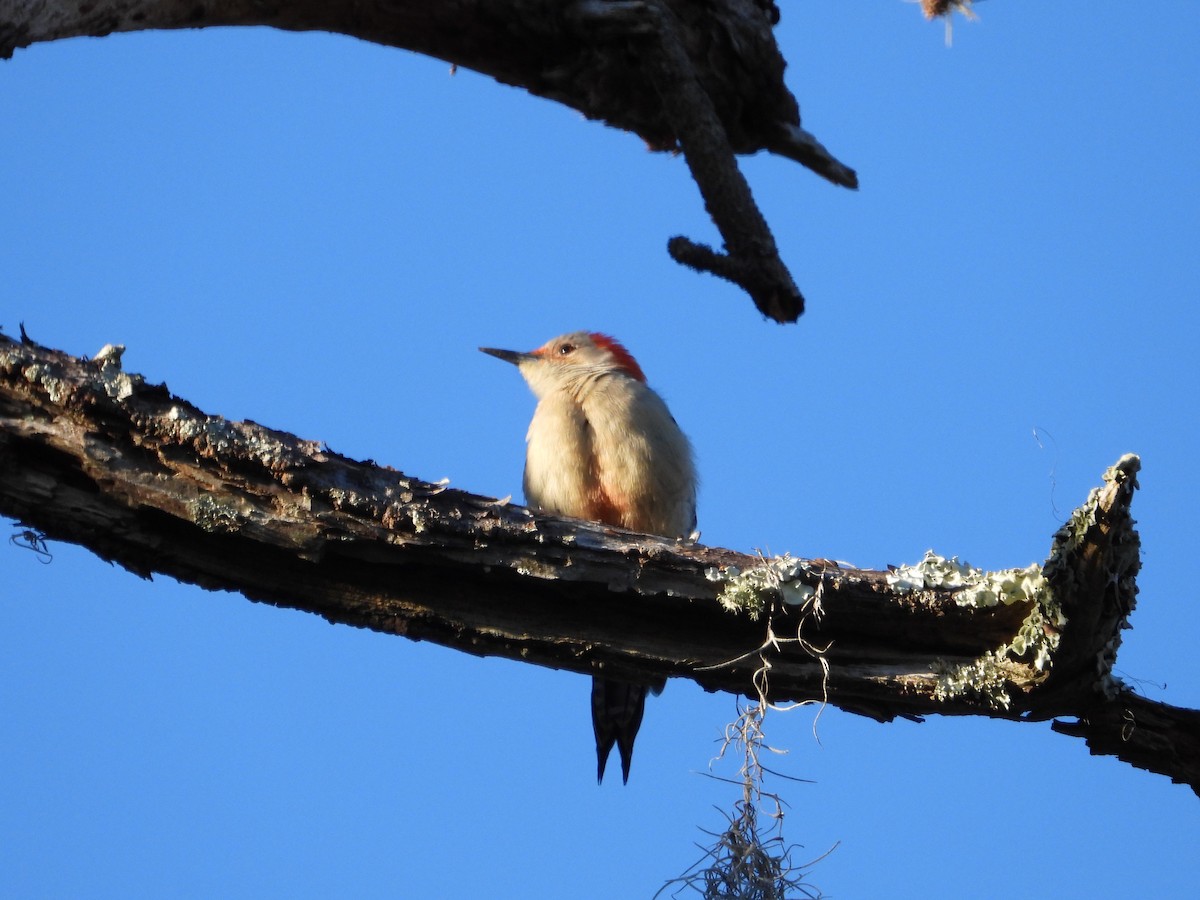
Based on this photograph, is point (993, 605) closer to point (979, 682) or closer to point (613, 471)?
point (979, 682)

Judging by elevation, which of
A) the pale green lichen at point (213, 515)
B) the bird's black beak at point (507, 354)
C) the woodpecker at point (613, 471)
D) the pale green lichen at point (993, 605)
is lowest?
the pale green lichen at point (213, 515)

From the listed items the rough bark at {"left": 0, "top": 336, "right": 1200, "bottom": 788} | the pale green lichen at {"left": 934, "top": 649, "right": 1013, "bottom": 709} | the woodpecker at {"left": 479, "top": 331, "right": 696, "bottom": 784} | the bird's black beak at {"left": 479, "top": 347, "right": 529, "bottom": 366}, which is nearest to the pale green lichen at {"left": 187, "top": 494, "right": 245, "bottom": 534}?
the rough bark at {"left": 0, "top": 336, "right": 1200, "bottom": 788}

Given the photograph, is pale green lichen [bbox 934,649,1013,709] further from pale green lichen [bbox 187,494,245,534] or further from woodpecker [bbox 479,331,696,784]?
woodpecker [bbox 479,331,696,784]

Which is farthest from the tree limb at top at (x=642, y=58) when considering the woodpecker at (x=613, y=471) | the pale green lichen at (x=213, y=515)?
the pale green lichen at (x=213, y=515)

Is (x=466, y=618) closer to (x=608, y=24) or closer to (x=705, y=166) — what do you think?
(x=705, y=166)

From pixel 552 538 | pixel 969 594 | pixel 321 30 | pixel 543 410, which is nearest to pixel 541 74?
pixel 321 30

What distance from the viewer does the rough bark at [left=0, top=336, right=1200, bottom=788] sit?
3.42 m

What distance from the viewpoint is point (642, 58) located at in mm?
5746

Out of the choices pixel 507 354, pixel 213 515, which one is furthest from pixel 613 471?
pixel 213 515

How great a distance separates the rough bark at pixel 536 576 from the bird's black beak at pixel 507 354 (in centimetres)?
344

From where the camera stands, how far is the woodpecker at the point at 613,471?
232 inches

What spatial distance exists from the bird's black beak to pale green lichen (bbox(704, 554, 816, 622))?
3636 mm

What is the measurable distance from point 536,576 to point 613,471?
2.24 m

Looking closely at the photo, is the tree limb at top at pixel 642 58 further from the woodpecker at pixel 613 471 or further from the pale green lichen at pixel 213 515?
the pale green lichen at pixel 213 515
